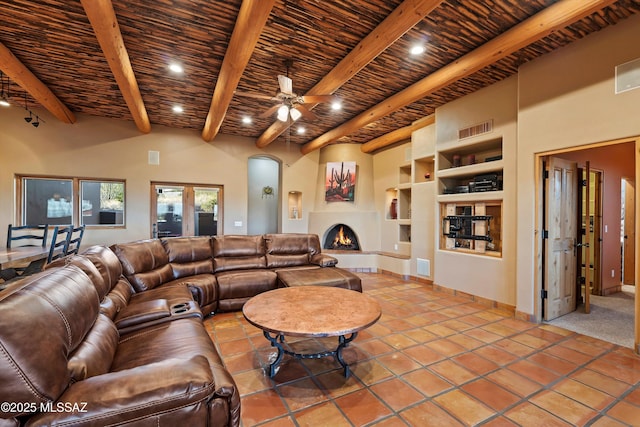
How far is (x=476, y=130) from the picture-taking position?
13.9 ft

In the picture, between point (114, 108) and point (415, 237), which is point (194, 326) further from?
point (114, 108)

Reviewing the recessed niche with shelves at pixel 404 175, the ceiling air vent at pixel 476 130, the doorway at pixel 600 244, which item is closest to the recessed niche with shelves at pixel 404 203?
the recessed niche with shelves at pixel 404 175

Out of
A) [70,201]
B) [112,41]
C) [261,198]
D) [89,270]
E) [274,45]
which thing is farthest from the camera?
[261,198]

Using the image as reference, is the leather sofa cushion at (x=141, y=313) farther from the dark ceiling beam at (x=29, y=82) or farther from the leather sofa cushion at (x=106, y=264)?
the dark ceiling beam at (x=29, y=82)

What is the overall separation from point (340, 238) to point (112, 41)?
5681mm

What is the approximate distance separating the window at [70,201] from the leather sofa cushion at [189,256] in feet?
8.88

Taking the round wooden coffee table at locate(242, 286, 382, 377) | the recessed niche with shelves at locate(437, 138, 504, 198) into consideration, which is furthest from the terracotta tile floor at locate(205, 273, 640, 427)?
the recessed niche with shelves at locate(437, 138, 504, 198)

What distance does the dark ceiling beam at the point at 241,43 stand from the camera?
2.27 m

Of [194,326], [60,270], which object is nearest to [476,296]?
[194,326]

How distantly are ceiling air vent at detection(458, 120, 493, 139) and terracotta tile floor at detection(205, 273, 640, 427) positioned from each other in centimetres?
265

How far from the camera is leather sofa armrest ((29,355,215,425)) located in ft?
3.38

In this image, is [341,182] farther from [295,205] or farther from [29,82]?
[29,82]

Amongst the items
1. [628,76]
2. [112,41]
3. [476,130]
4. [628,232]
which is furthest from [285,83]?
[628,232]

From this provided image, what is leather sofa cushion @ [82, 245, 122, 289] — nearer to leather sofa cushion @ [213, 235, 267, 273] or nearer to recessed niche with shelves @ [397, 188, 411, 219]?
leather sofa cushion @ [213, 235, 267, 273]
